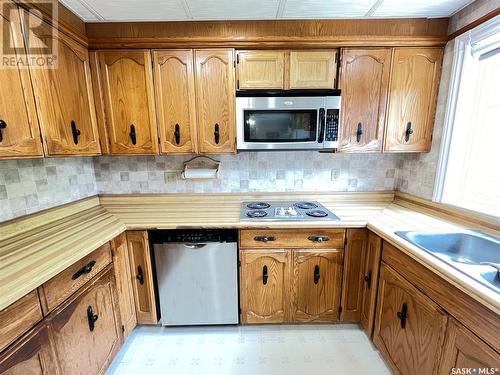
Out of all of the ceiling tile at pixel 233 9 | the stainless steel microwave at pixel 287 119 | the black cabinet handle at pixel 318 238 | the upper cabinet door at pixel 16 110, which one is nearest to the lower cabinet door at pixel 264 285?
the black cabinet handle at pixel 318 238

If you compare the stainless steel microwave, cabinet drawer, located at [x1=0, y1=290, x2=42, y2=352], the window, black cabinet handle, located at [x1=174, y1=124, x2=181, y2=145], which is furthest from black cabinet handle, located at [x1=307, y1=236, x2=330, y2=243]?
cabinet drawer, located at [x1=0, y1=290, x2=42, y2=352]

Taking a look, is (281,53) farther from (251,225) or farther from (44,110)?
(44,110)

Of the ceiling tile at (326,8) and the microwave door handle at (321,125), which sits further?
the microwave door handle at (321,125)

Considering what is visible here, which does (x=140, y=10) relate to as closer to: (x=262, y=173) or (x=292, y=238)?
(x=262, y=173)

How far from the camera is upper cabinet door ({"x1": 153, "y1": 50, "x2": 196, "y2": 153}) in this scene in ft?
5.24

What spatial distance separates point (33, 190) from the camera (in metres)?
1.44

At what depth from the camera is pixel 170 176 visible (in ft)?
6.66

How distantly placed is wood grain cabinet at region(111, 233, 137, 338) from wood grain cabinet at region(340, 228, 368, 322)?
1.55 m

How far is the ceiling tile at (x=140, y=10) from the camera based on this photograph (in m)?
1.36

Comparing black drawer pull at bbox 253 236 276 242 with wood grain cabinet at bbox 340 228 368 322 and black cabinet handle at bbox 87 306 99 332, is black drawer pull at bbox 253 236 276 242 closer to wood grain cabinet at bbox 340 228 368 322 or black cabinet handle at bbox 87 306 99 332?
wood grain cabinet at bbox 340 228 368 322

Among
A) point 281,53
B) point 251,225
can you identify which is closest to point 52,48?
point 281,53

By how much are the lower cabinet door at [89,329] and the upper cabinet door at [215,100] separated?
1088 millimetres

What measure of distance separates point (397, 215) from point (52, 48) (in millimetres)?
2453

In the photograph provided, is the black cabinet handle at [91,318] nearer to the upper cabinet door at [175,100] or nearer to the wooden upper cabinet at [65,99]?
the wooden upper cabinet at [65,99]
